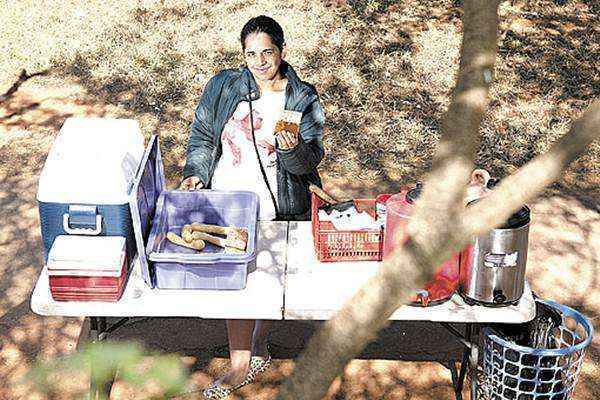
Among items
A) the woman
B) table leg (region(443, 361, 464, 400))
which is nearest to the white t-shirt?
the woman

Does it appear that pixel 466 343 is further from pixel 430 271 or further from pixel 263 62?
pixel 430 271

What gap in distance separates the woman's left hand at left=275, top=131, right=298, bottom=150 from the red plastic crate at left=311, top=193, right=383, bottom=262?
0.26 m

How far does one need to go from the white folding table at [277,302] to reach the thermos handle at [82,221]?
0.92ft

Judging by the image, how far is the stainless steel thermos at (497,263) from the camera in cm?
391

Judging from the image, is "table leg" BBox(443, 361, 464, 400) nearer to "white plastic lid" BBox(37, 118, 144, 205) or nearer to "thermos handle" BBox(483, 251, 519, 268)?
"thermos handle" BBox(483, 251, 519, 268)

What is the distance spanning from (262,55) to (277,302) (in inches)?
49.7

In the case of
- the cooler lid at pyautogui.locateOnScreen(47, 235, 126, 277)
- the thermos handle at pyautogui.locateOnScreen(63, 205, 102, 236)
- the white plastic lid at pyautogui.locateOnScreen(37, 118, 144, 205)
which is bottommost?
the cooler lid at pyautogui.locateOnScreen(47, 235, 126, 277)

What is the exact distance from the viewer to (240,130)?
4648 millimetres

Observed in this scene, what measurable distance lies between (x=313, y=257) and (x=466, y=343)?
86 cm

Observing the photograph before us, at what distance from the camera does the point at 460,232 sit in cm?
84

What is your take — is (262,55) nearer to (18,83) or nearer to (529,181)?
(529,181)

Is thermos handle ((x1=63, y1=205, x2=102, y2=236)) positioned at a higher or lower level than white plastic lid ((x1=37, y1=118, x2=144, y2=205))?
lower

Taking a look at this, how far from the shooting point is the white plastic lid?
13.2 feet

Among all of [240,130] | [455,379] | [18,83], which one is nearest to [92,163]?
[240,130]
